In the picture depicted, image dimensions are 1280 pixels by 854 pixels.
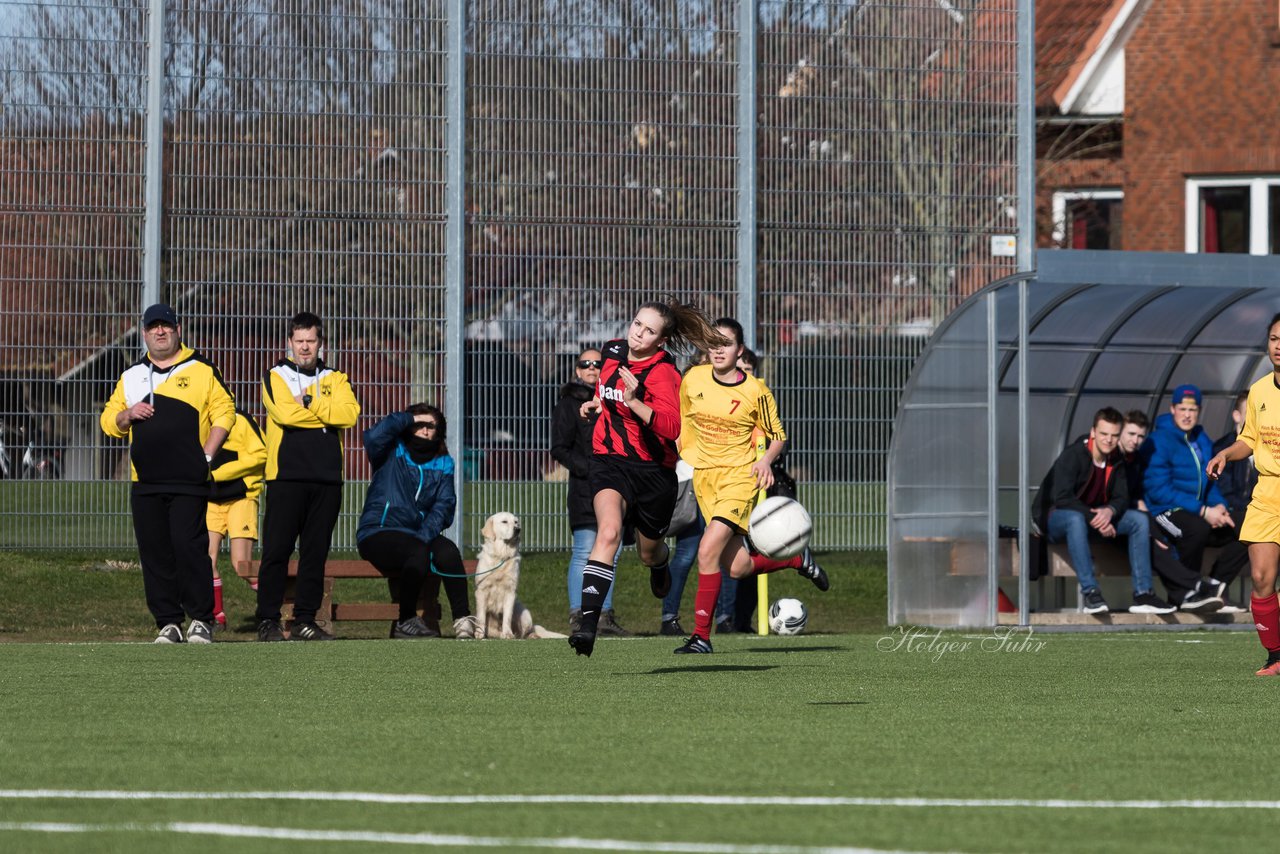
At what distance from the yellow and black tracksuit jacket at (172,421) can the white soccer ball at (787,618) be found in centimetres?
427

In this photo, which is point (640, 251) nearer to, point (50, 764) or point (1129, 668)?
point (1129, 668)

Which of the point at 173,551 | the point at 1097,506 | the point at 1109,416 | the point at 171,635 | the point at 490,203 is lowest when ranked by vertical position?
the point at 171,635

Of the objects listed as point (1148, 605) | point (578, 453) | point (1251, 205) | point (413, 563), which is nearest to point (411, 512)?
point (413, 563)

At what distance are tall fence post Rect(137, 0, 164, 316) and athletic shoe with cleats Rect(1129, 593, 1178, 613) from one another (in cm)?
857

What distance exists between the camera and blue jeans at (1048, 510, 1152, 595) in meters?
17.8

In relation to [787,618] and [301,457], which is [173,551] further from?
[787,618]

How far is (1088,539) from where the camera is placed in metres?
18.3

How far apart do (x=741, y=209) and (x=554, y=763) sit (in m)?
14.0

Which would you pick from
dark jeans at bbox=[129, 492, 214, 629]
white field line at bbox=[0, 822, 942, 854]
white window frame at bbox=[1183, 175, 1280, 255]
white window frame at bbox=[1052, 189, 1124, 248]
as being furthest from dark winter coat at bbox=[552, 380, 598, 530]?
white window frame at bbox=[1052, 189, 1124, 248]

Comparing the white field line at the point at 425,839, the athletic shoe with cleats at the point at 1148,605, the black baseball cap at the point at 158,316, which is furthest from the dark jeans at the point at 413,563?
the white field line at the point at 425,839

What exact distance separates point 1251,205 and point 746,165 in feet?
44.4

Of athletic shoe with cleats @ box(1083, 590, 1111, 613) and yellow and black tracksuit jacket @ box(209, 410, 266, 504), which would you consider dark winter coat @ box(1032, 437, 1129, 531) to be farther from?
yellow and black tracksuit jacket @ box(209, 410, 266, 504)

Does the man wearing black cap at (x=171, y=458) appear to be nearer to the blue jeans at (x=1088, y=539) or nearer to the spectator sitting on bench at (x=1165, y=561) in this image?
the blue jeans at (x=1088, y=539)

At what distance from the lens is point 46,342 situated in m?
18.7
